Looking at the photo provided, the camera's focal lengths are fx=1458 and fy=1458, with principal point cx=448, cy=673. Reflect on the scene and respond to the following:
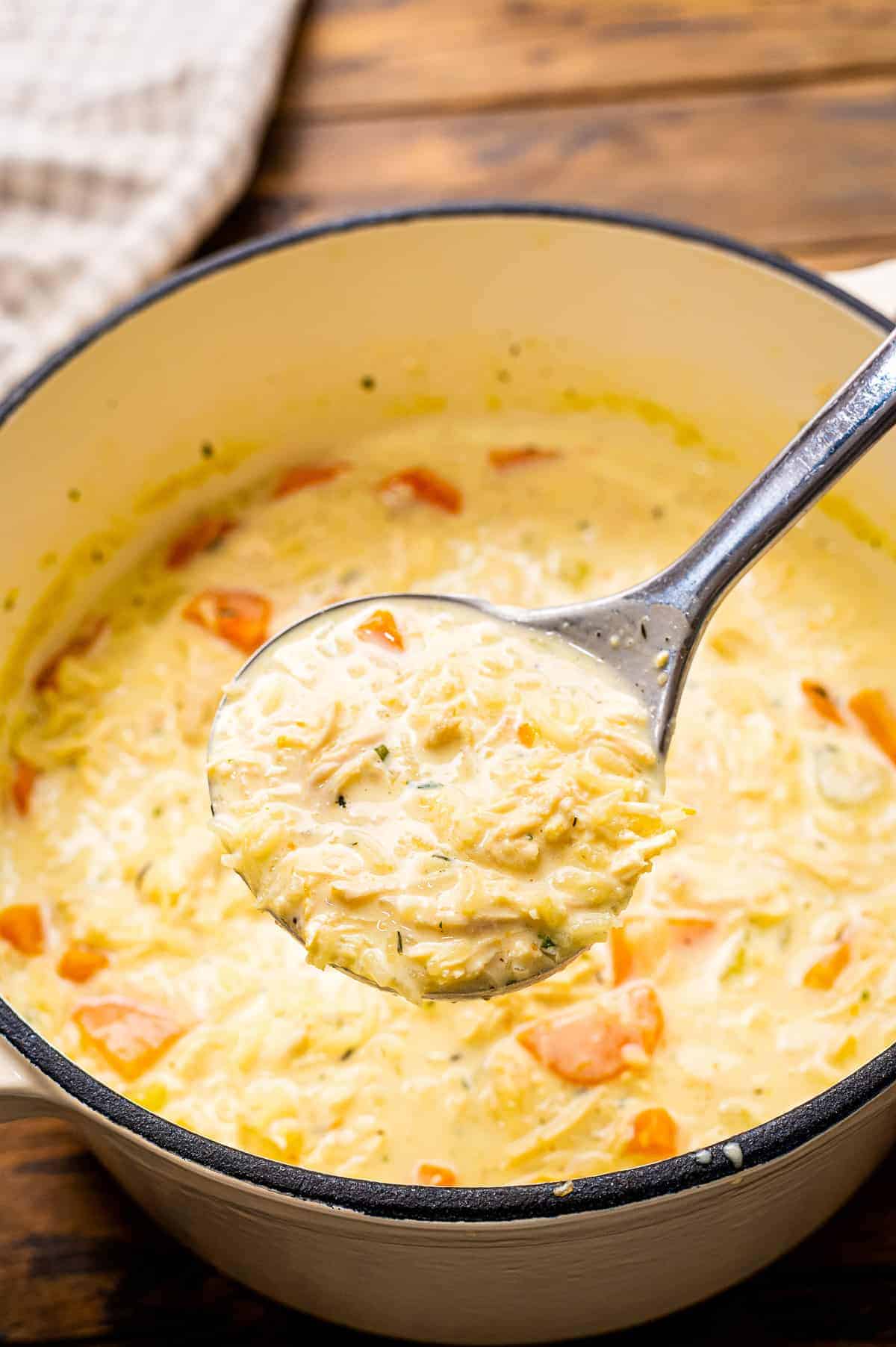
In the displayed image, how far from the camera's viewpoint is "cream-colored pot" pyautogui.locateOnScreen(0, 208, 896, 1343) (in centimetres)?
134

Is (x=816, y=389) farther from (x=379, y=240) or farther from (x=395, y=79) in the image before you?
(x=395, y=79)

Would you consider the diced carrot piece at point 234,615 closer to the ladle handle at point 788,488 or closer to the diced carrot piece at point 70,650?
the diced carrot piece at point 70,650

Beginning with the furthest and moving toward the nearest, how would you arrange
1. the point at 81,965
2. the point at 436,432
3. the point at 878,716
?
the point at 436,432 < the point at 878,716 < the point at 81,965

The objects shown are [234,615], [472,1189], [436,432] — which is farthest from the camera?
[436,432]

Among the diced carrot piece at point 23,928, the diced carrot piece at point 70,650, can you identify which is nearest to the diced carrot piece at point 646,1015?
the diced carrot piece at point 23,928

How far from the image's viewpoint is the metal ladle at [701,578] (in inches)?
66.1

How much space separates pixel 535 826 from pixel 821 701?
804 mm

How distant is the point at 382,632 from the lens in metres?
1.86

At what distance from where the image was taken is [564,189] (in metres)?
2.97

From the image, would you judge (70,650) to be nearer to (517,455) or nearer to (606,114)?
(517,455)

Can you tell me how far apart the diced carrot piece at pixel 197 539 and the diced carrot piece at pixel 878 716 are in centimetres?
111

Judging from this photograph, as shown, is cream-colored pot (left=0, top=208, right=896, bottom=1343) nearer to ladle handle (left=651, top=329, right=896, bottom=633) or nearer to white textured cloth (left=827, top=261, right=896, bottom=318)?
→ white textured cloth (left=827, top=261, right=896, bottom=318)

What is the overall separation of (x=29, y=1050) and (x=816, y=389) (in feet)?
5.15

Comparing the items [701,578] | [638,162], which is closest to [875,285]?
[701,578]
